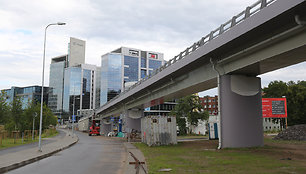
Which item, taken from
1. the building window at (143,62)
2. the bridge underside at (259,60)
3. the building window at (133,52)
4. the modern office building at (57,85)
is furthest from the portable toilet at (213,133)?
the modern office building at (57,85)

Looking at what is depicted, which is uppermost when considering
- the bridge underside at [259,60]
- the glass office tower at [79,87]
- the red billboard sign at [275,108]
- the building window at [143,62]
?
the building window at [143,62]

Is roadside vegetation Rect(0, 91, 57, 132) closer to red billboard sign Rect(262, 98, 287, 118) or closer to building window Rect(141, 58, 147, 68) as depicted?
red billboard sign Rect(262, 98, 287, 118)

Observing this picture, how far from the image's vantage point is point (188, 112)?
196 feet

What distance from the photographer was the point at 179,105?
60594mm

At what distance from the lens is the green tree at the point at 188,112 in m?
59.5

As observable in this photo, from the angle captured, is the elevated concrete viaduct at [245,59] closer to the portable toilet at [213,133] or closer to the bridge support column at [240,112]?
the bridge support column at [240,112]

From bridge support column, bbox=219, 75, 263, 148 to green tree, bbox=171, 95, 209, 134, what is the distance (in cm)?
3983

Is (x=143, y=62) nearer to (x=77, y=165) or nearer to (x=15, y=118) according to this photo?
(x=15, y=118)

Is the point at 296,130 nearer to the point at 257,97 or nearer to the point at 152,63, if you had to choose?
the point at 257,97

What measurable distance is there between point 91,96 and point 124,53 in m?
50.5

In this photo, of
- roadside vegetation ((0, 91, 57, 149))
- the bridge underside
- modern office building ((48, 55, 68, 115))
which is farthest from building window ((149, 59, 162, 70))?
the bridge underside

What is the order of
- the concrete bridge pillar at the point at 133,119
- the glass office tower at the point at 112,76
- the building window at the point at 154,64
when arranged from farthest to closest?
1. the building window at the point at 154,64
2. the glass office tower at the point at 112,76
3. the concrete bridge pillar at the point at 133,119

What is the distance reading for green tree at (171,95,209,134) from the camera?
59.5 metres

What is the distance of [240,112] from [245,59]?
13.1ft
